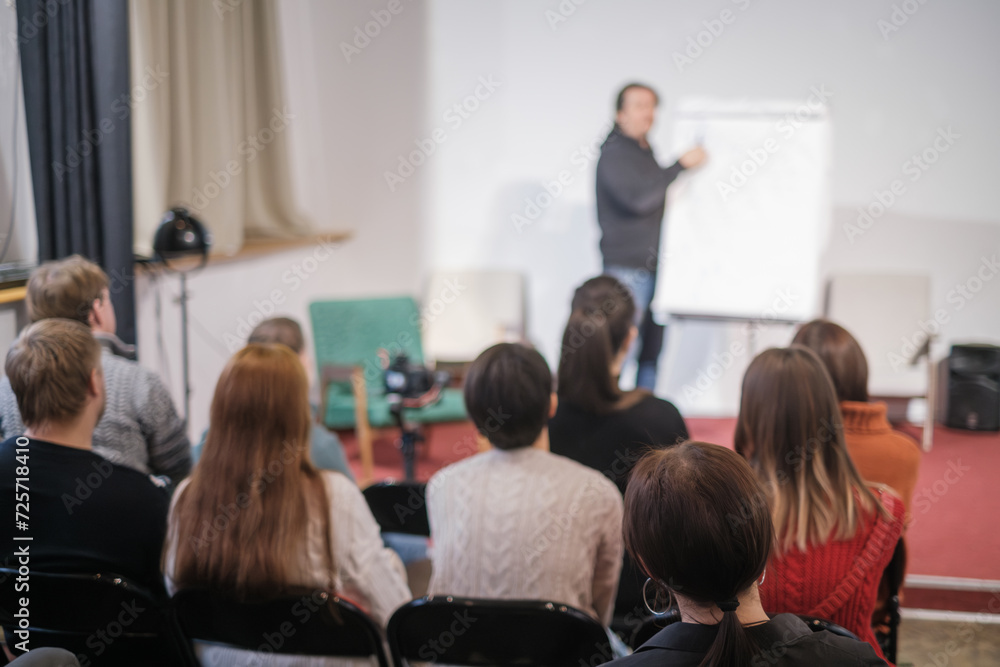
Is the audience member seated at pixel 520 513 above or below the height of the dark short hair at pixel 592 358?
below

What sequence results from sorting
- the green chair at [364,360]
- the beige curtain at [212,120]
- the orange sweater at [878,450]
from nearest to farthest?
the orange sweater at [878,450], the beige curtain at [212,120], the green chair at [364,360]

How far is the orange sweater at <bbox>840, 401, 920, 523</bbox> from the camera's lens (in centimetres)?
204

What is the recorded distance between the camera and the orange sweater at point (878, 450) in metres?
2.04

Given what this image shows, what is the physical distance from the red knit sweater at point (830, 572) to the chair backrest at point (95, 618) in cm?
114

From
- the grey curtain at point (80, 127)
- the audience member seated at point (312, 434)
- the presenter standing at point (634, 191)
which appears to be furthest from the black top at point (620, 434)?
the presenter standing at point (634, 191)

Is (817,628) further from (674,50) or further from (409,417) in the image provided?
(674,50)

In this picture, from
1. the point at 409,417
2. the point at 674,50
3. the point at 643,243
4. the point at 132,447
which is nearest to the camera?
the point at 132,447

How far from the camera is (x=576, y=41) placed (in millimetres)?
5023

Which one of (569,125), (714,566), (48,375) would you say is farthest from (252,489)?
(569,125)

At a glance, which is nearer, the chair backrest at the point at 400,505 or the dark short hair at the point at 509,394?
the dark short hair at the point at 509,394

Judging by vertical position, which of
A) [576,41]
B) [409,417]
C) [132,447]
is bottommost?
[409,417]

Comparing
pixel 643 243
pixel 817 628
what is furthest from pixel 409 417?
pixel 817 628

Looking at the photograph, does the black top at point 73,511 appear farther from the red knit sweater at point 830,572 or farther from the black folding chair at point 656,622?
the red knit sweater at point 830,572

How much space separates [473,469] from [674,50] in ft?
13.0
